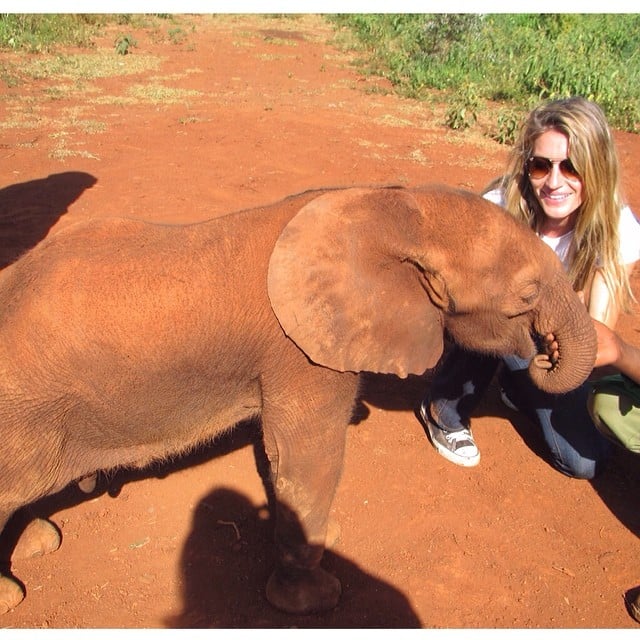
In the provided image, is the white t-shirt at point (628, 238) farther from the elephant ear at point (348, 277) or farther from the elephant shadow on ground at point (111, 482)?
the elephant shadow on ground at point (111, 482)

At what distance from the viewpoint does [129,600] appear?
3457 mm

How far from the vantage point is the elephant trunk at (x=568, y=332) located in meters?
3.04

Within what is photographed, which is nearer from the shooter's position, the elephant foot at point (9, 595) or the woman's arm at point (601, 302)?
the elephant foot at point (9, 595)

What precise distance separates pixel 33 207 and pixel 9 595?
543cm

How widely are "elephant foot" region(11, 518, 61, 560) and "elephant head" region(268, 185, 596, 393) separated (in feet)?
6.66

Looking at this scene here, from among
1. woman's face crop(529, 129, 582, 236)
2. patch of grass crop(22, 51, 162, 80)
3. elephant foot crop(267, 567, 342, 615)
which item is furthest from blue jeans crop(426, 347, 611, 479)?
patch of grass crop(22, 51, 162, 80)

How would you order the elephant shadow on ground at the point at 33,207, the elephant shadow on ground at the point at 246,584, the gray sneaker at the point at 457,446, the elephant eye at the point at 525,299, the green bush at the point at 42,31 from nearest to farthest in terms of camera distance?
the elephant eye at the point at 525,299
the elephant shadow on ground at the point at 246,584
the gray sneaker at the point at 457,446
the elephant shadow on ground at the point at 33,207
the green bush at the point at 42,31

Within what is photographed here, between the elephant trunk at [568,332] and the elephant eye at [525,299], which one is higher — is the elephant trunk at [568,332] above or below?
below

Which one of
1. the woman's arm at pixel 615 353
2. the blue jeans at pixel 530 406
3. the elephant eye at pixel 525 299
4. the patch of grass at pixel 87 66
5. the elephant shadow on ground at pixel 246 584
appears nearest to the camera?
the elephant eye at pixel 525 299

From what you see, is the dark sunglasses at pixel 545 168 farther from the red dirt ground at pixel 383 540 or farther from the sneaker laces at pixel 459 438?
the red dirt ground at pixel 383 540

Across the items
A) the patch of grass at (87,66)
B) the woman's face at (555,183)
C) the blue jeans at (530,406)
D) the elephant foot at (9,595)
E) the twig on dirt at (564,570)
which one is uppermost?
the woman's face at (555,183)

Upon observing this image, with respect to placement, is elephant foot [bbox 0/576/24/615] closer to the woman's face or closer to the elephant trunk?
the elephant trunk

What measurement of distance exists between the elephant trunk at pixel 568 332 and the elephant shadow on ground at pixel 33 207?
5.34 m

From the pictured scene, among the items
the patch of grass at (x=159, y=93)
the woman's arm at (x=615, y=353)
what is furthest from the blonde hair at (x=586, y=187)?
the patch of grass at (x=159, y=93)
